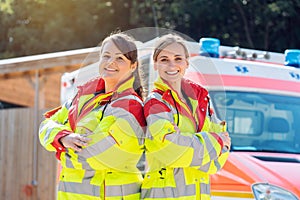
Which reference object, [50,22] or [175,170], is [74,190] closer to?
[175,170]

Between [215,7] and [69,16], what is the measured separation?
4.65 m

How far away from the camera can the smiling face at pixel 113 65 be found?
11.7ft

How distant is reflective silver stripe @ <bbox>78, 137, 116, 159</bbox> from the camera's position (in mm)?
3422

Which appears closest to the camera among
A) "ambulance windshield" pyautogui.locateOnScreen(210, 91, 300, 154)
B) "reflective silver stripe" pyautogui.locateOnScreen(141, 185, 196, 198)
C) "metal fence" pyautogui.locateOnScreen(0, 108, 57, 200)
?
"reflective silver stripe" pyautogui.locateOnScreen(141, 185, 196, 198)

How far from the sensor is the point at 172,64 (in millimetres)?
3613

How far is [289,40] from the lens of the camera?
19766 mm

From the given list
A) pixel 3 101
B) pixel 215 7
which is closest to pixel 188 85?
pixel 3 101

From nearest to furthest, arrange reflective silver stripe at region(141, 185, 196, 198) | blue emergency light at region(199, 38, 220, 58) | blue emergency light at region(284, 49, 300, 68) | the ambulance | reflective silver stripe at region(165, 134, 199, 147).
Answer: reflective silver stripe at region(165, 134, 199, 147) < reflective silver stripe at region(141, 185, 196, 198) < the ambulance < blue emergency light at region(199, 38, 220, 58) < blue emergency light at region(284, 49, 300, 68)

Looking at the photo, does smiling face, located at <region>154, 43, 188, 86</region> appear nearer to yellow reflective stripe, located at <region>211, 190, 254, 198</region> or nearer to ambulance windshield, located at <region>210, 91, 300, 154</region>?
→ yellow reflective stripe, located at <region>211, 190, 254, 198</region>

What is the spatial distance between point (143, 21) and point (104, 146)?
54.4 ft

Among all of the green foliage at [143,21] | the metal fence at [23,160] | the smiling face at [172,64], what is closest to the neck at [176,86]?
the smiling face at [172,64]

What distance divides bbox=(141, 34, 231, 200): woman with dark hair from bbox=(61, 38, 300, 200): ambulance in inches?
39.9

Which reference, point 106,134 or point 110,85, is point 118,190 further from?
point 110,85

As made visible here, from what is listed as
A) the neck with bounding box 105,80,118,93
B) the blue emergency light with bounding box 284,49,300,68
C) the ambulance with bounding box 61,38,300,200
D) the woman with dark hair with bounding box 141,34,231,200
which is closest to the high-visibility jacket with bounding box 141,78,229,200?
the woman with dark hair with bounding box 141,34,231,200
